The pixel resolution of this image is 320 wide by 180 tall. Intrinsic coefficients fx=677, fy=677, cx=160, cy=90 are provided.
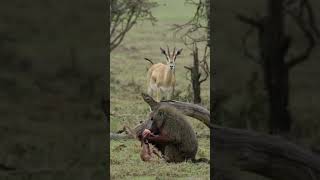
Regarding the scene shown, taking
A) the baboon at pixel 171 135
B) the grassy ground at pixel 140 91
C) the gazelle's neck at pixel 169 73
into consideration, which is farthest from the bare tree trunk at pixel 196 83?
the baboon at pixel 171 135

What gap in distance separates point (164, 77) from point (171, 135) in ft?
13.1

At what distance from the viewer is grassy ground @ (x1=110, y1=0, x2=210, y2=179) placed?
531 cm

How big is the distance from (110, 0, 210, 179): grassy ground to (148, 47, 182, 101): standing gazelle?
0.76ft

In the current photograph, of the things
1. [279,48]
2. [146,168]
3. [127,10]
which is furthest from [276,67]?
[127,10]

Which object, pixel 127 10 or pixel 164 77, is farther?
pixel 127 10

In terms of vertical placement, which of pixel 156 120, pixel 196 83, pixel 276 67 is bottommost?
pixel 156 120

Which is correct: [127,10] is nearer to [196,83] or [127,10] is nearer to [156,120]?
[196,83]

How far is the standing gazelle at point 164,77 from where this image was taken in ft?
31.6

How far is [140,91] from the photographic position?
34.0ft
